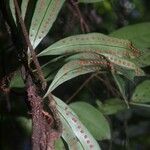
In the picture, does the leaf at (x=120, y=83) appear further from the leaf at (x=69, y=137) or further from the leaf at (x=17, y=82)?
the leaf at (x=17, y=82)

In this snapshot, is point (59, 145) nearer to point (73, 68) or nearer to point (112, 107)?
point (73, 68)

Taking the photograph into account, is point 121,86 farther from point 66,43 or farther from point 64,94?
point 64,94

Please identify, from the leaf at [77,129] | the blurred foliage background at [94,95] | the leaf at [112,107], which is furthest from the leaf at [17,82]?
the leaf at [112,107]

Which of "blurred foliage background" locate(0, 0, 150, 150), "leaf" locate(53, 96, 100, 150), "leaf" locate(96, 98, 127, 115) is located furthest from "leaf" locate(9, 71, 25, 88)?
"leaf" locate(96, 98, 127, 115)

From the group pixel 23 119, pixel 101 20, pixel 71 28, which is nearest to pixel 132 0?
pixel 101 20

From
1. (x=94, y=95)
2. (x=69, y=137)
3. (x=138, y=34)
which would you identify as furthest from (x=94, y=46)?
(x=94, y=95)
